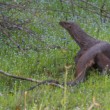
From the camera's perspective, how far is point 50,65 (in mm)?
6762

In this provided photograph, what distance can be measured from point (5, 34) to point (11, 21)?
26 cm

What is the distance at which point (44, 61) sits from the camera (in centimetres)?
684

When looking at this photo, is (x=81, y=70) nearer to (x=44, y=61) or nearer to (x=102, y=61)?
(x=102, y=61)

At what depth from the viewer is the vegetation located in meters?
5.15

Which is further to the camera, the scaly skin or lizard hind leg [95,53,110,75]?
the scaly skin

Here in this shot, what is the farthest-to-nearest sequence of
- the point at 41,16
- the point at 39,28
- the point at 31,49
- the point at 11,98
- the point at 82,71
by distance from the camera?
the point at 41,16, the point at 39,28, the point at 31,49, the point at 82,71, the point at 11,98

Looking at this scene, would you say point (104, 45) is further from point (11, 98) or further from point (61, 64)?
point (11, 98)

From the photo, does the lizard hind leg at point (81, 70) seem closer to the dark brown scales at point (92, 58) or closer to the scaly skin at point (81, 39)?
the dark brown scales at point (92, 58)

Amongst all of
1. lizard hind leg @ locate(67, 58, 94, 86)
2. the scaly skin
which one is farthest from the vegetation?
the scaly skin

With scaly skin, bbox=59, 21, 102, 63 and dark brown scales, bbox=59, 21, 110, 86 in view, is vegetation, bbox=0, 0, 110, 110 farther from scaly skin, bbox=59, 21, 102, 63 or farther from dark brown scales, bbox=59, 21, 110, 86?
scaly skin, bbox=59, 21, 102, 63

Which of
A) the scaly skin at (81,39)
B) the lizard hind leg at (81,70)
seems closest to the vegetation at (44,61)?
the lizard hind leg at (81,70)

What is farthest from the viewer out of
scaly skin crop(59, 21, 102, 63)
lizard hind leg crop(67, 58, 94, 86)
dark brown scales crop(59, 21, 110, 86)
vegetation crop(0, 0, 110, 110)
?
scaly skin crop(59, 21, 102, 63)

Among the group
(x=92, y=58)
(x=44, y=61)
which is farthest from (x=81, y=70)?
(x=44, y=61)

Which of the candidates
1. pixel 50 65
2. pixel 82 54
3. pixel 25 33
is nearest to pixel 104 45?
pixel 82 54
